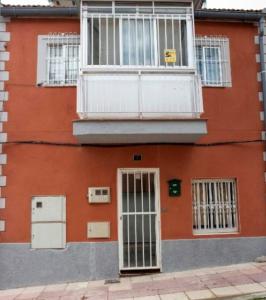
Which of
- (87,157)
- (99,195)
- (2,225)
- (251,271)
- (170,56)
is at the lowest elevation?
(251,271)

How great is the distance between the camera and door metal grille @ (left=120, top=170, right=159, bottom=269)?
8297 millimetres

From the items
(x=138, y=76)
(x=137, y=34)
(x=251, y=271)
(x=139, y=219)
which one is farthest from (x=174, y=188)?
(x=137, y=34)

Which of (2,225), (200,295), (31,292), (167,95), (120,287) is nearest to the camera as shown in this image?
(200,295)

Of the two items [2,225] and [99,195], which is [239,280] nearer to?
[99,195]

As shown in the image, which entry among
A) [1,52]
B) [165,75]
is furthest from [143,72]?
[1,52]

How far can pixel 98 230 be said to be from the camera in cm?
816

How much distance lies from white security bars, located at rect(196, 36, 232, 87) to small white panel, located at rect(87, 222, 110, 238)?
4022mm

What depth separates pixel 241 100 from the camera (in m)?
8.79

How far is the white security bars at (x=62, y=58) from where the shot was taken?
872cm

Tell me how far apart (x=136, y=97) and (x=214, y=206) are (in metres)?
3.09

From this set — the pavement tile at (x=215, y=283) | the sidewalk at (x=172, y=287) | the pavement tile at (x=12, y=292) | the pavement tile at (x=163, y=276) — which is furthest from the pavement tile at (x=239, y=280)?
the pavement tile at (x=12, y=292)

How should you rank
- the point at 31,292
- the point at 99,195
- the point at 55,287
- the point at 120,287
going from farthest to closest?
the point at 99,195
the point at 55,287
the point at 31,292
the point at 120,287

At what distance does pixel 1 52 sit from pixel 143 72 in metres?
3.34

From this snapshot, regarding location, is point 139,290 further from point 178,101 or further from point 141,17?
point 141,17
